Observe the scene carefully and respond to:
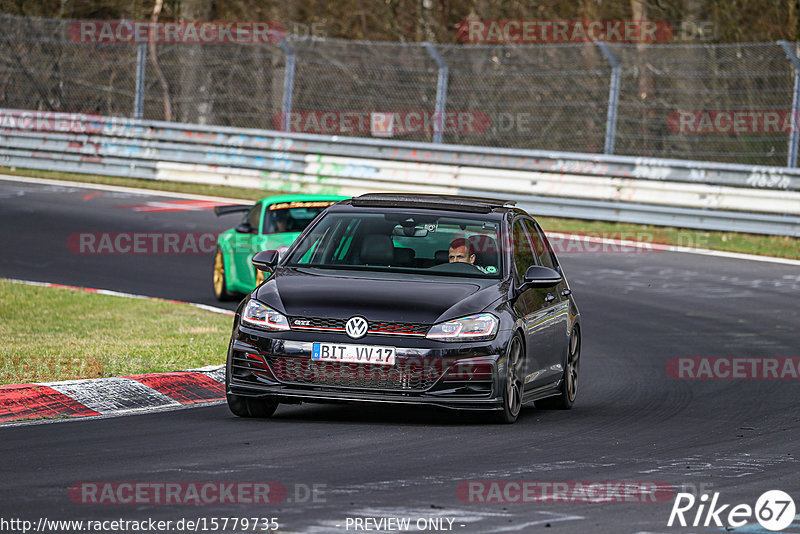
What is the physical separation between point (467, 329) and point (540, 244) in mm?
2133

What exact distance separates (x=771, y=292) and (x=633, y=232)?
5.13m

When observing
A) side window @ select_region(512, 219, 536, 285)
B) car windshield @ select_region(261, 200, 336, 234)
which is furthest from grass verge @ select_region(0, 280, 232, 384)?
side window @ select_region(512, 219, 536, 285)

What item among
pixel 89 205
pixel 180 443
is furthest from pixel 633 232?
pixel 180 443

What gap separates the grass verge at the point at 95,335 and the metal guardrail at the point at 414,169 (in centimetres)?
913

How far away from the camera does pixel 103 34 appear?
124 feet

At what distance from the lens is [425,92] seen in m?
28.9

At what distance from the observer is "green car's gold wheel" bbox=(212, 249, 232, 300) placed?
1734cm

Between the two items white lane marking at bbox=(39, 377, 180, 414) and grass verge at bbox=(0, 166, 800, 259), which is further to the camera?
grass verge at bbox=(0, 166, 800, 259)

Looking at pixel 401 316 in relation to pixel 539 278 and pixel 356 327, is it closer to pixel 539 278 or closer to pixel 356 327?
pixel 356 327

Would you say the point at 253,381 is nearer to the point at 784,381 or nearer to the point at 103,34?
the point at 784,381

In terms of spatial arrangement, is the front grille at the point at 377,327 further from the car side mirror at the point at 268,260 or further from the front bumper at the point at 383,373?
the car side mirror at the point at 268,260

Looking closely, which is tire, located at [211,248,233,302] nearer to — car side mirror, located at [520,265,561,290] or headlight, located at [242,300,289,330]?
car side mirror, located at [520,265,561,290]

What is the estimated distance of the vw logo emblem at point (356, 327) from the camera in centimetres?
898

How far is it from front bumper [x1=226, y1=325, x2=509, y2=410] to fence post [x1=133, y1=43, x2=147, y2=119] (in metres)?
Result: 20.0
